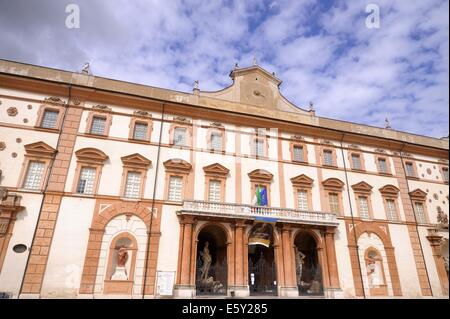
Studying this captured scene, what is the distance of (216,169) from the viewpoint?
23000mm

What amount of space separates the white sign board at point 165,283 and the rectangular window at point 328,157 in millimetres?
16028

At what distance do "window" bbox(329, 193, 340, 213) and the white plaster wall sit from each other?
59.9ft

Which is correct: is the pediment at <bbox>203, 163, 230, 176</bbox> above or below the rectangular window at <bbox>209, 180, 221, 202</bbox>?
above

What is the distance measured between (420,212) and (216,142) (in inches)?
783

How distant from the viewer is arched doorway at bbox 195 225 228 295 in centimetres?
1945

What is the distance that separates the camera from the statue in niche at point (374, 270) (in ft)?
76.8

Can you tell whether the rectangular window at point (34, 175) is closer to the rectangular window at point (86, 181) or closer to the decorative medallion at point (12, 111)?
the rectangular window at point (86, 181)

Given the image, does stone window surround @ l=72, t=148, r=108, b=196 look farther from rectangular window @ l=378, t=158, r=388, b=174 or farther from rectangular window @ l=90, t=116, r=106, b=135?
rectangular window @ l=378, t=158, r=388, b=174

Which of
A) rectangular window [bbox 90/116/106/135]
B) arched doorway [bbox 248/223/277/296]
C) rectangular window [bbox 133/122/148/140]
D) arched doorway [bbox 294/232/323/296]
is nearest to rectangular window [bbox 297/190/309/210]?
arched doorway [bbox 294/232/323/296]

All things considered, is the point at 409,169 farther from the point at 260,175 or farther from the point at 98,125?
the point at 98,125

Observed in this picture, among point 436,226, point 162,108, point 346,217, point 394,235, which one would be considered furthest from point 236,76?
point 436,226

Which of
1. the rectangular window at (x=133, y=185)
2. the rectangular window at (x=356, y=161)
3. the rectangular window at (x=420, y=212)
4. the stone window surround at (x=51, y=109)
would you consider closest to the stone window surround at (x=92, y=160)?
the rectangular window at (x=133, y=185)
